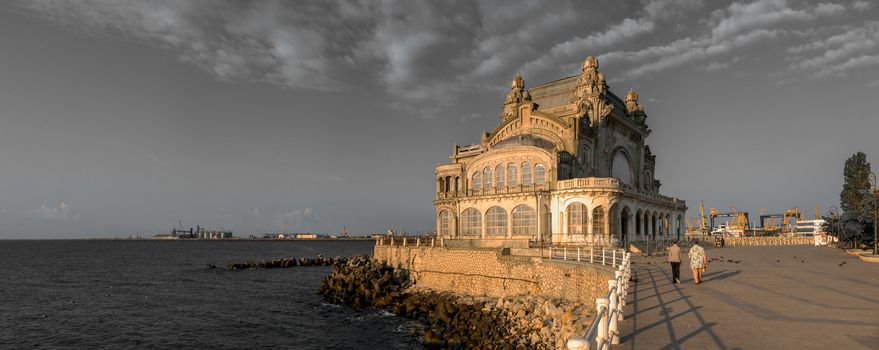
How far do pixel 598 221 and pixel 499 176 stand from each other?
11723 millimetres

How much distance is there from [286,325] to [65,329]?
45.1ft

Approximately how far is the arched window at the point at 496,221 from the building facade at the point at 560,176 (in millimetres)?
103

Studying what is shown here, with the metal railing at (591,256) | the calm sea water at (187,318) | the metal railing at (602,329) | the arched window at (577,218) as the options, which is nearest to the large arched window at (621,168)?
the arched window at (577,218)

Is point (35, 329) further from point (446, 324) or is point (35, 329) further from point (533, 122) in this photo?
point (533, 122)

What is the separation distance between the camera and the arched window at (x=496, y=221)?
5047 cm

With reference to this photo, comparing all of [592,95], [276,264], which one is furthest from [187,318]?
[276,264]

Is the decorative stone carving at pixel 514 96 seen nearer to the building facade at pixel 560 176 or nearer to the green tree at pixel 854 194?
the building facade at pixel 560 176

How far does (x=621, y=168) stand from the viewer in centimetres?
5878

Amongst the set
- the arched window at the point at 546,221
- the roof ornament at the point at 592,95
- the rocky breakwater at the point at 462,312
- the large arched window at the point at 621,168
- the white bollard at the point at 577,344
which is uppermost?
the roof ornament at the point at 592,95

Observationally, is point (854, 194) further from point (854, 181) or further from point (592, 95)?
point (592, 95)

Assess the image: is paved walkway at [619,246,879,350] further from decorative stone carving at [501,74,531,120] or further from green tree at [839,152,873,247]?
decorative stone carving at [501,74,531,120]

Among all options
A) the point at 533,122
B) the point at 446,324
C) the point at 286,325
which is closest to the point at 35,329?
the point at 286,325

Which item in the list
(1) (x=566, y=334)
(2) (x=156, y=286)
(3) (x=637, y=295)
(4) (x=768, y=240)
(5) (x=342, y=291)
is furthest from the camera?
(4) (x=768, y=240)

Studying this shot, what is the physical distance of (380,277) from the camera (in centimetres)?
4144
